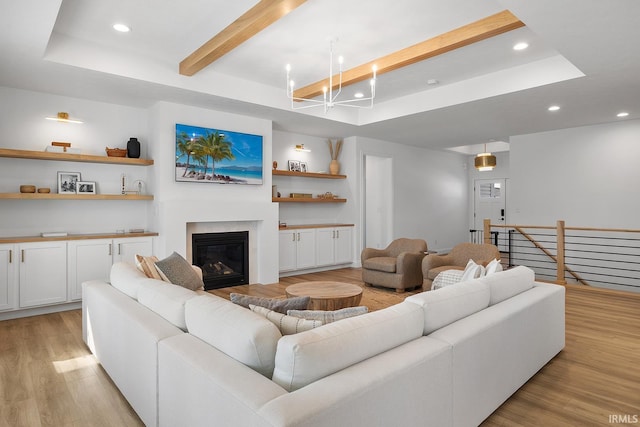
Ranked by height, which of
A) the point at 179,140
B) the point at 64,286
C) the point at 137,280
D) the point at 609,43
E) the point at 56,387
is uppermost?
the point at 609,43

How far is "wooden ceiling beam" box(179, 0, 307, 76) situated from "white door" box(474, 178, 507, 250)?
8400 mm

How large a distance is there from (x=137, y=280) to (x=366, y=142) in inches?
232

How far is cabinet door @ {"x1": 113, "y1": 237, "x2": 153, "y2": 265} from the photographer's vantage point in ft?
16.0

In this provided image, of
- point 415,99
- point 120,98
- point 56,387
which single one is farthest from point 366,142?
point 56,387

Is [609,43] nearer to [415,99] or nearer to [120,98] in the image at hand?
[415,99]

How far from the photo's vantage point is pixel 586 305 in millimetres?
A: 4730

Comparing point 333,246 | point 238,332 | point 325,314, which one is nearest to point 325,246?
point 333,246

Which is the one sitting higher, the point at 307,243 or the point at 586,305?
the point at 307,243

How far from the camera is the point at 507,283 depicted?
9.12ft

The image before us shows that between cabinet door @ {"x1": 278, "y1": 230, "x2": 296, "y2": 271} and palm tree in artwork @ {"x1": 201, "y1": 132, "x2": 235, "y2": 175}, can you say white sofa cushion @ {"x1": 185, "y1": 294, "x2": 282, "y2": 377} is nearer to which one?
palm tree in artwork @ {"x1": 201, "y1": 132, "x2": 235, "y2": 175}

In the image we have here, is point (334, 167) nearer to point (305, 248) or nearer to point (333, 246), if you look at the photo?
point (333, 246)

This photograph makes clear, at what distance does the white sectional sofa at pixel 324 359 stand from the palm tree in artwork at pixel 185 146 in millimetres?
2782

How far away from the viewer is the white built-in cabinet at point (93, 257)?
457 centimetres

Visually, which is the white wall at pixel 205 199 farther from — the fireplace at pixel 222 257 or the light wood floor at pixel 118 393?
the light wood floor at pixel 118 393
